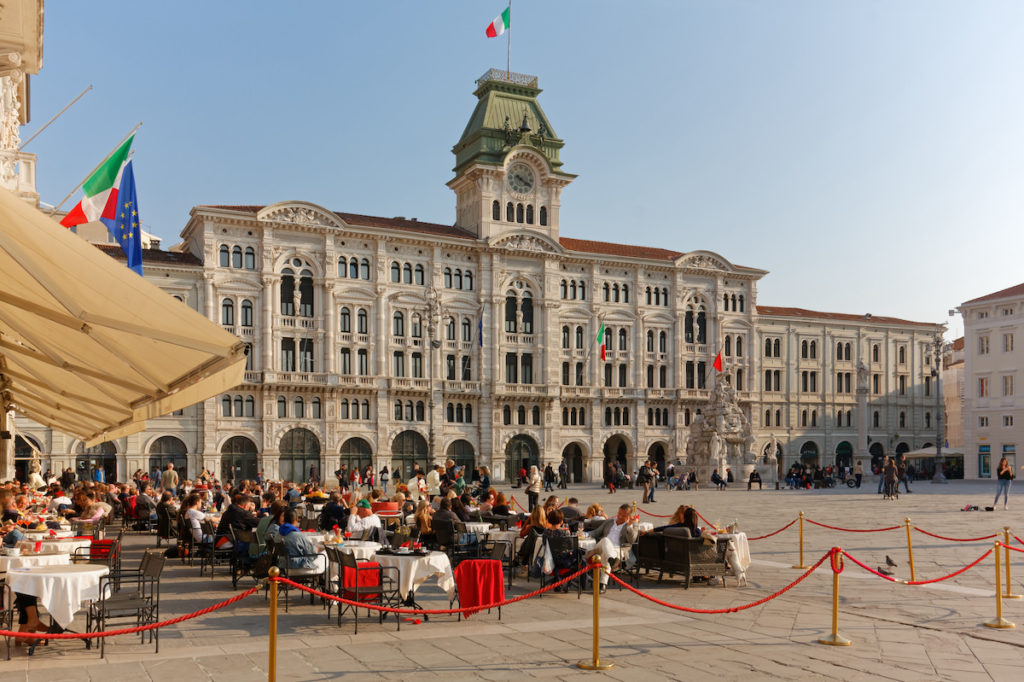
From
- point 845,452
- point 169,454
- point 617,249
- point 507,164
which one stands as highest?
point 507,164

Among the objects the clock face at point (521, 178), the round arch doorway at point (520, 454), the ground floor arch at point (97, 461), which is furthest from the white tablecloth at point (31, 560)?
the clock face at point (521, 178)

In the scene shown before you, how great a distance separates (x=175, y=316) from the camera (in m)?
9.09

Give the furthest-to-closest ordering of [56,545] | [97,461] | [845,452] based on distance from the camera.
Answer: [845,452] → [97,461] → [56,545]

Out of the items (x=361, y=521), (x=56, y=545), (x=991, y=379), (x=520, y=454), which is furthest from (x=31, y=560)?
(x=991, y=379)

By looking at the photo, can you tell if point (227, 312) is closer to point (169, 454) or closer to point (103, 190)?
point (169, 454)

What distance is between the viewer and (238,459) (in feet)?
171

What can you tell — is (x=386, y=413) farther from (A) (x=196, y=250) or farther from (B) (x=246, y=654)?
(B) (x=246, y=654)

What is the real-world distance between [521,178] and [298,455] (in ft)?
73.2

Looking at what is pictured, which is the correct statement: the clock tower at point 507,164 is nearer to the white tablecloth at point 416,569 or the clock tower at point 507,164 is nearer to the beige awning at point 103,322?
the beige awning at point 103,322

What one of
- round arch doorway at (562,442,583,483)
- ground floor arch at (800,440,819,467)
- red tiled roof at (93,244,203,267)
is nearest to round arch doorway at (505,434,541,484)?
round arch doorway at (562,442,583,483)

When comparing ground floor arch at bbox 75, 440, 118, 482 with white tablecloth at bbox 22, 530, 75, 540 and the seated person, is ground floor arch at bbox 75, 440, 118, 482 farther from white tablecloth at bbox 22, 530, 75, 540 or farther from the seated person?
the seated person

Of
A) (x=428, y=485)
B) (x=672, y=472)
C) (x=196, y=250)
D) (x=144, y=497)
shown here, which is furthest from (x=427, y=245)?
(x=144, y=497)

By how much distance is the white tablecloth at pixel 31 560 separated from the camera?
1105 cm

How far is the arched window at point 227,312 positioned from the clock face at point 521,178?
1911 cm
